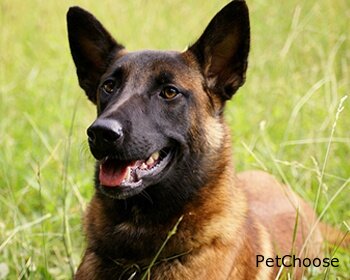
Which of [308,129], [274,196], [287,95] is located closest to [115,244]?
[274,196]

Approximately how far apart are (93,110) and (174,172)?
338 centimetres

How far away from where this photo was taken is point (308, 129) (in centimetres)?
595

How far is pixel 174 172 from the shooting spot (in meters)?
3.48

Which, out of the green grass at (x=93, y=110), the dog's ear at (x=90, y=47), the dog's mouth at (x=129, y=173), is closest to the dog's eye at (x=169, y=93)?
the dog's mouth at (x=129, y=173)

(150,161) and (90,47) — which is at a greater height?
(90,47)

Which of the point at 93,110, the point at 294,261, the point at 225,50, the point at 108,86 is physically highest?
the point at 225,50

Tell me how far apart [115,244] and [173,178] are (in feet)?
1.50

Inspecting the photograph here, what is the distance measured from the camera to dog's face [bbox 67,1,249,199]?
323cm

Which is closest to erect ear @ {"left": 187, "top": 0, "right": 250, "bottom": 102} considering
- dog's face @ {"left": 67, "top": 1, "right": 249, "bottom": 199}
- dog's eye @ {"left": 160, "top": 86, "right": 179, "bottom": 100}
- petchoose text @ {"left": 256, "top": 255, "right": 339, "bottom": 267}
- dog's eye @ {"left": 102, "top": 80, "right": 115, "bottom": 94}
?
dog's face @ {"left": 67, "top": 1, "right": 249, "bottom": 199}

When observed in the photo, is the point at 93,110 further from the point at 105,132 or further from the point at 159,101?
the point at 105,132

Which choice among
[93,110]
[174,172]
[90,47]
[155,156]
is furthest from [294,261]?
[93,110]

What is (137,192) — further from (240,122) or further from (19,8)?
(19,8)

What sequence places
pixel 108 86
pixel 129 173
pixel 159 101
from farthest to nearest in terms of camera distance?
pixel 108 86, pixel 159 101, pixel 129 173

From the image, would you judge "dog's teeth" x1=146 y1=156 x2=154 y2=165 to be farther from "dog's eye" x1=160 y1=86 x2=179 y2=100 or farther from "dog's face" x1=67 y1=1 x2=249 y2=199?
"dog's eye" x1=160 y1=86 x2=179 y2=100
